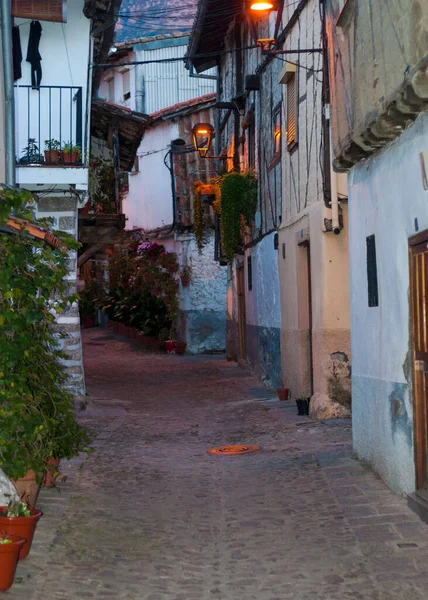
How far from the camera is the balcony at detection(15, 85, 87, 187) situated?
38.7 ft

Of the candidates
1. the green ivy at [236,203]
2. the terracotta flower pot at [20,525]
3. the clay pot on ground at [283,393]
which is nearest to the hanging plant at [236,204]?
the green ivy at [236,203]

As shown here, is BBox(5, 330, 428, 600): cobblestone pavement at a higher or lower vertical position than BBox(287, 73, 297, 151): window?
lower

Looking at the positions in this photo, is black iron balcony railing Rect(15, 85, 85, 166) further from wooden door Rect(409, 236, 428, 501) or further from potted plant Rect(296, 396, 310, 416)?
wooden door Rect(409, 236, 428, 501)

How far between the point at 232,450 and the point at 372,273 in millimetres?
3100

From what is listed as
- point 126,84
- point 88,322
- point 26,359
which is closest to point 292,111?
point 26,359

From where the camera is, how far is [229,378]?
1816cm

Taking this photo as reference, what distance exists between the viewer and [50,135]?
40.1ft

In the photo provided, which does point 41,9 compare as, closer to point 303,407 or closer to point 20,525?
point 303,407

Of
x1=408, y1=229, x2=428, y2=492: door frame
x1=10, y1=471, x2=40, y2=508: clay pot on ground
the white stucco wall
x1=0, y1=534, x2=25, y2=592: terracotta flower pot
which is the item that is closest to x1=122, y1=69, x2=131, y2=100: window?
the white stucco wall

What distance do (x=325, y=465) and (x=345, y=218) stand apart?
3970 millimetres

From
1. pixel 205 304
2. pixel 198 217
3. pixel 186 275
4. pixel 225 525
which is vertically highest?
pixel 198 217

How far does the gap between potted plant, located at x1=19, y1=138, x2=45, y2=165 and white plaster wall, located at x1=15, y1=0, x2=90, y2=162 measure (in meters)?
0.21

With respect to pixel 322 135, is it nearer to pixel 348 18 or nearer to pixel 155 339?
pixel 348 18

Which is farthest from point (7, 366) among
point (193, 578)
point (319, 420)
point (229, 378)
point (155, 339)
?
point (155, 339)
